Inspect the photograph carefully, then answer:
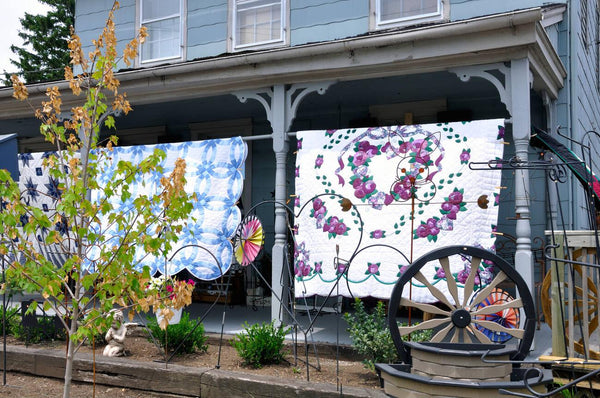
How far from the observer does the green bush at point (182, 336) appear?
19.1 ft

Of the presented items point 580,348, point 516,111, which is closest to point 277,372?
point 580,348

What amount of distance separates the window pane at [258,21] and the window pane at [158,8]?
146 cm

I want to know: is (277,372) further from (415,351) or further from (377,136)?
(377,136)

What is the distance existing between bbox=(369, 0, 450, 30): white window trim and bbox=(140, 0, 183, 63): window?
12.3 ft

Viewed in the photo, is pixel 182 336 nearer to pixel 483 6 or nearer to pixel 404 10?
pixel 404 10

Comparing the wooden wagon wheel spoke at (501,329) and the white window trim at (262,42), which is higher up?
the white window trim at (262,42)

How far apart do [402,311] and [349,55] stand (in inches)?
172

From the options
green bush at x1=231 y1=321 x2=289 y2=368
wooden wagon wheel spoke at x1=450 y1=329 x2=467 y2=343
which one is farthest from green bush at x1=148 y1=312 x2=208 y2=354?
wooden wagon wheel spoke at x1=450 y1=329 x2=467 y2=343

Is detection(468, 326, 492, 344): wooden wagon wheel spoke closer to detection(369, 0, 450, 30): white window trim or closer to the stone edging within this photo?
the stone edging

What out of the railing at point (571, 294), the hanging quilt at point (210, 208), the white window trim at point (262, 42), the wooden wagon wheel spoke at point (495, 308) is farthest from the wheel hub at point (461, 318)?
the white window trim at point (262, 42)

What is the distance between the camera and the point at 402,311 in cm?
878

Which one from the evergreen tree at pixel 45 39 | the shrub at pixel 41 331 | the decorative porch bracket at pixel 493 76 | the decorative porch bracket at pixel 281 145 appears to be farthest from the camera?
the evergreen tree at pixel 45 39

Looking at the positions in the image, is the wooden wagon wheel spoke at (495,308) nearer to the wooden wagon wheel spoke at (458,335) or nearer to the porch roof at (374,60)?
the wooden wagon wheel spoke at (458,335)

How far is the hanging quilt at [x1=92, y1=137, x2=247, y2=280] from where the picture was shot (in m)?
6.94
